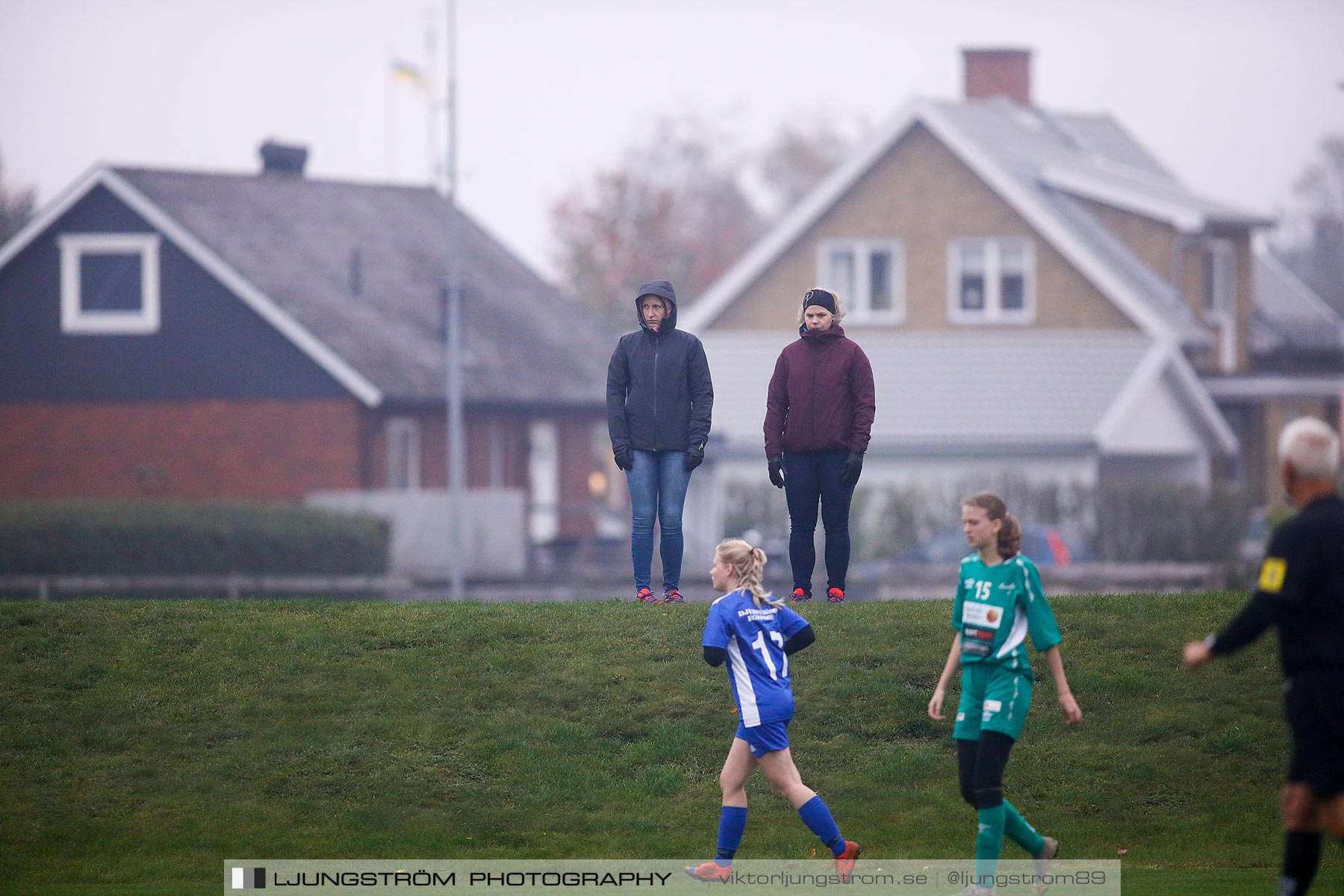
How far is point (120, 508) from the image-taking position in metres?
30.1

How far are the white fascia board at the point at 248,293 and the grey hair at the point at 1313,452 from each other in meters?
30.3

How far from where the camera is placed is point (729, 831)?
391 inches

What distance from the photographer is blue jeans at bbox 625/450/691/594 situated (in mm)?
12828

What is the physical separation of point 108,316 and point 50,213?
2298 mm

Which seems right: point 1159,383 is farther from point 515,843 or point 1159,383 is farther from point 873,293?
point 515,843

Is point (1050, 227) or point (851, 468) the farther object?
point (1050, 227)

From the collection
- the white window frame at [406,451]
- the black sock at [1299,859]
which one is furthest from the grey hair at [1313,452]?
the white window frame at [406,451]

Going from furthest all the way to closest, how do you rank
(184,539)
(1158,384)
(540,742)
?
(1158,384) → (184,539) → (540,742)

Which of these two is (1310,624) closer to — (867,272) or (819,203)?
(819,203)

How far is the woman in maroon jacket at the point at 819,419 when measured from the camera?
1238 centimetres

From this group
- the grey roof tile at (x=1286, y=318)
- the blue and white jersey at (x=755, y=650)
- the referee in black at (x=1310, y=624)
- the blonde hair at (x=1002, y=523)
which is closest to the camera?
the referee in black at (x=1310, y=624)

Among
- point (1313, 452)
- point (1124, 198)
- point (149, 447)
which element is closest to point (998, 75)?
point (1124, 198)

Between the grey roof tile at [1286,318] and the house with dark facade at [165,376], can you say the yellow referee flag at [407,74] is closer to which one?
the house with dark facade at [165,376]

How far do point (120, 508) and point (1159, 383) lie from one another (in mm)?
20714
